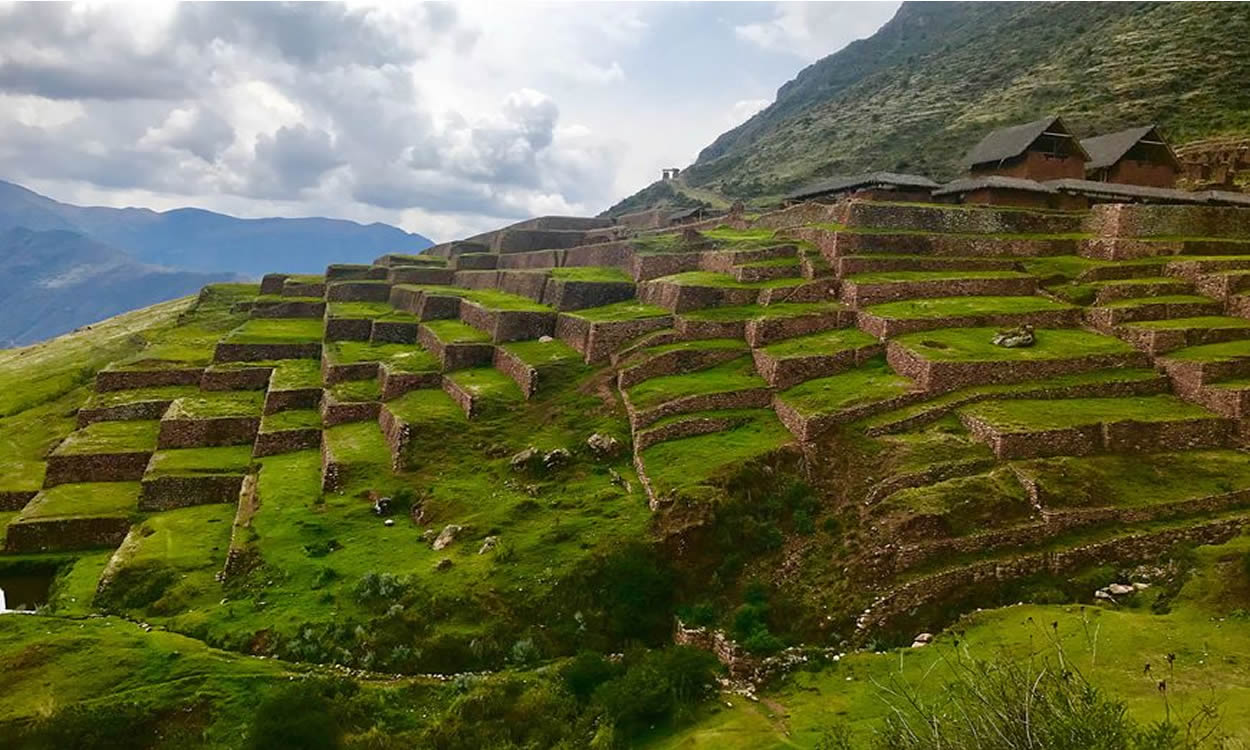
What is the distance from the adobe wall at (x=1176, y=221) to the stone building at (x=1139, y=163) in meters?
9.22

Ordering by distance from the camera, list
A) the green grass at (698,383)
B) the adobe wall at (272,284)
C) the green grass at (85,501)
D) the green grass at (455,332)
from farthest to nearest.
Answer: the adobe wall at (272,284) → the green grass at (455,332) → the green grass at (85,501) → the green grass at (698,383)

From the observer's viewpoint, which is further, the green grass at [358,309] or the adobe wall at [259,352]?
the green grass at [358,309]

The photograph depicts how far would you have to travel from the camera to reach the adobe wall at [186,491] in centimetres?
2556

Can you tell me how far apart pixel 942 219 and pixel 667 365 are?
50.1 feet

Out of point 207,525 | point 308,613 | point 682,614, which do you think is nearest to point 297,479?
point 207,525

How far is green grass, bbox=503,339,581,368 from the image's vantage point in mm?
28312

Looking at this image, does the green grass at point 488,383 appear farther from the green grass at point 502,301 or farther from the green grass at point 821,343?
the green grass at point 821,343

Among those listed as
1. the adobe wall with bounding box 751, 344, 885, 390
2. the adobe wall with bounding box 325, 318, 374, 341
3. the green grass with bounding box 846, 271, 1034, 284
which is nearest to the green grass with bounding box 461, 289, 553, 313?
the adobe wall with bounding box 325, 318, 374, 341

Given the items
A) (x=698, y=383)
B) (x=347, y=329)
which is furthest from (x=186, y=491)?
(x=698, y=383)

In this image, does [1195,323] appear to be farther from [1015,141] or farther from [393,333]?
[393,333]

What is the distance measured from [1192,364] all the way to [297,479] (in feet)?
82.4

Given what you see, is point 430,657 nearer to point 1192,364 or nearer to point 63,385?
point 1192,364

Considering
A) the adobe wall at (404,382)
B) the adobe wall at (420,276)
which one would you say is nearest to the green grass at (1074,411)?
the adobe wall at (404,382)

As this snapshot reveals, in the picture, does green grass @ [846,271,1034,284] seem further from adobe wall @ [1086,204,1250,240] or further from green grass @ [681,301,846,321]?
adobe wall @ [1086,204,1250,240]
